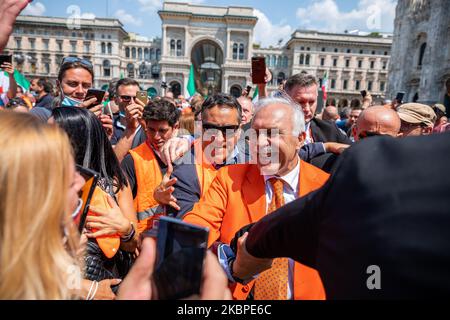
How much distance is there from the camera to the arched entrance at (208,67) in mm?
49250

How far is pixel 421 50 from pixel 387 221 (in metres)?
32.7

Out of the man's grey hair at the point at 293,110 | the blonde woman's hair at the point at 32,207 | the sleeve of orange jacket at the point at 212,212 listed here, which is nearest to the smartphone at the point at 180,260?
the blonde woman's hair at the point at 32,207

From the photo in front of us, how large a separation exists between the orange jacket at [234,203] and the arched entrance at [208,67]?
43.4 metres

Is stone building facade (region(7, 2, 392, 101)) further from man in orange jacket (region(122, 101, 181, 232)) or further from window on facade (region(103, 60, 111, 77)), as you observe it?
man in orange jacket (region(122, 101, 181, 232))

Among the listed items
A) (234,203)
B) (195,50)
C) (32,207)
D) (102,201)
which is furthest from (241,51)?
(32,207)

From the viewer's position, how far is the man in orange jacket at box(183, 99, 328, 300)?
182 centimetres

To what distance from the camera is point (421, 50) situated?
26641 mm

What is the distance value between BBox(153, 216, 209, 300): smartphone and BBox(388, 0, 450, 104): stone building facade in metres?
25.6

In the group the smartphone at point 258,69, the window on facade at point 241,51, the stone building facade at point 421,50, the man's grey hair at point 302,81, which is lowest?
the man's grey hair at point 302,81

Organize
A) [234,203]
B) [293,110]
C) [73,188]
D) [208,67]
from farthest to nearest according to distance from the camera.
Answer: [208,67]
[293,110]
[234,203]
[73,188]

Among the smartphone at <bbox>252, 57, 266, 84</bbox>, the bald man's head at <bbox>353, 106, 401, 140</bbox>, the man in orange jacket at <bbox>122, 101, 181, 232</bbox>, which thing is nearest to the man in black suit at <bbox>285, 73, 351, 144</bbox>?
the smartphone at <bbox>252, 57, 266, 84</bbox>

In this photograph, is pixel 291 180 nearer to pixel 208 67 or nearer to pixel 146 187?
pixel 146 187

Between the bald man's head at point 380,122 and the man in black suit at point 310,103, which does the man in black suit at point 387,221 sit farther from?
→ the man in black suit at point 310,103
